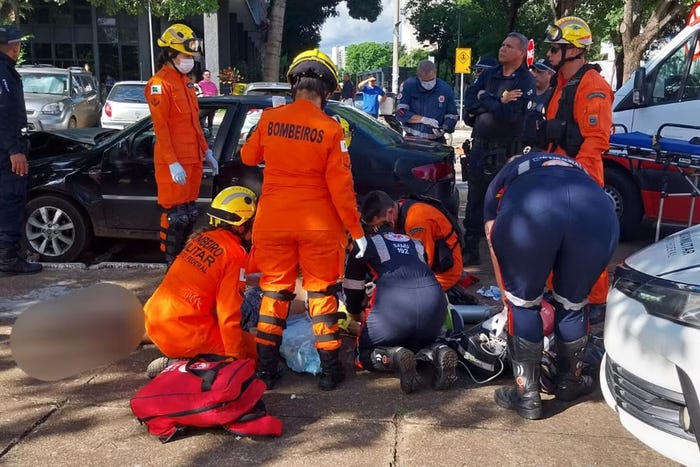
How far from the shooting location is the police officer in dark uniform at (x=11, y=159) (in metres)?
5.93

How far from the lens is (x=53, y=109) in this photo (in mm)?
16031

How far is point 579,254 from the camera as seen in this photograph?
347 centimetres

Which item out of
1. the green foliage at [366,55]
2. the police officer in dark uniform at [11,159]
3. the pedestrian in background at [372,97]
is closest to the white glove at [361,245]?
the police officer in dark uniform at [11,159]

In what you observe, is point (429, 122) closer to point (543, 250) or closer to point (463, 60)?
point (543, 250)

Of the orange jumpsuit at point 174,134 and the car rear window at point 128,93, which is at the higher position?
the car rear window at point 128,93

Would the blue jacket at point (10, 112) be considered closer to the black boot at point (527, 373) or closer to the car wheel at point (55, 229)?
the car wheel at point (55, 229)

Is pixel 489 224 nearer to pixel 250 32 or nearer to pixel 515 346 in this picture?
pixel 515 346

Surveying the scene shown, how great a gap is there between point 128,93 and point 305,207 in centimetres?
1412

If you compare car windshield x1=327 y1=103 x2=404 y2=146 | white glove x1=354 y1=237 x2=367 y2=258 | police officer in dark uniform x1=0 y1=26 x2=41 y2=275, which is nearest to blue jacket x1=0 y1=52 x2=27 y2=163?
police officer in dark uniform x1=0 y1=26 x2=41 y2=275

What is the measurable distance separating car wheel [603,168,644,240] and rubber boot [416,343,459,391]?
14.2ft

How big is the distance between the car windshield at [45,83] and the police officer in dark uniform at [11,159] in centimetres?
1191

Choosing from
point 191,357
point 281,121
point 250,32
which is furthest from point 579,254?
point 250,32

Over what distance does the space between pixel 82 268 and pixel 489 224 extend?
415cm

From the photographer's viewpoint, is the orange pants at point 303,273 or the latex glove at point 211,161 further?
the latex glove at point 211,161
